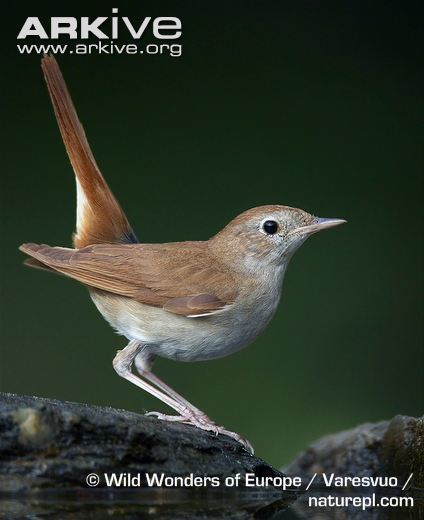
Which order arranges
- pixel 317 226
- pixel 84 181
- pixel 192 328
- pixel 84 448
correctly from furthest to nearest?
pixel 84 181 < pixel 317 226 < pixel 192 328 < pixel 84 448

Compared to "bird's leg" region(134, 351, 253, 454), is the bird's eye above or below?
above

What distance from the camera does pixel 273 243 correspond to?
4.54 meters

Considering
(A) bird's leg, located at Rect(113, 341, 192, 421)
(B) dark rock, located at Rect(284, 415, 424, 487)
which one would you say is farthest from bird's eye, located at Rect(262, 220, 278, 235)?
(B) dark rock, located at Rect(284, 415, 424, 487)

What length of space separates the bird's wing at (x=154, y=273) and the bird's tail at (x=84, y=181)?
193mm

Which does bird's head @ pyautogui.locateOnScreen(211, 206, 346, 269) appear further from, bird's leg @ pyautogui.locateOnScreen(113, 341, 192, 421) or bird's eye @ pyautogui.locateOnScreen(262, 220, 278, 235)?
bird's leg @ pyautogui.locateOnScreen(113, 341, 192, 421)

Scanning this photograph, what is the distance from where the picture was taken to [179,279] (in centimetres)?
452

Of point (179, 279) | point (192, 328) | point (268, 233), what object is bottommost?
point (192, 328)

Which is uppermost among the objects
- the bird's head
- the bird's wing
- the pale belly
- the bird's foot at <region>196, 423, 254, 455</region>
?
the bird's head

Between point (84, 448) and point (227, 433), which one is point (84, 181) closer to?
point (227, 433)

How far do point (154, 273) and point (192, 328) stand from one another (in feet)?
1.21

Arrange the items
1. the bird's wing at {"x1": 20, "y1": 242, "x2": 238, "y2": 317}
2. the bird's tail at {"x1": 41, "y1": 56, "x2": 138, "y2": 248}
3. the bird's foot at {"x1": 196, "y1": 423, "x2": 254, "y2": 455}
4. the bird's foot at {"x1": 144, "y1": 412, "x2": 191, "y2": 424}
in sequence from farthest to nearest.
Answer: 1. the bird's tail at {"x1": 41, "y1": 56, "x2": 138, "y2": 248}
2. the bird's wing at {"x1": 20, "y1": 242, "x2": 238, "y2": 317}
3. the bird's foot at {"x1": 144, "y1": 412, "x2": 191, "y2": 424}
4. the bird's foot at {"x1": 196, "y1": 423, "x2": 254, "y2": 455}

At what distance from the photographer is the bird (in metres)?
4.33

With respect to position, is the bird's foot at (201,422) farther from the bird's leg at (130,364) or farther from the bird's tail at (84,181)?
the bird's tail at (84,181)

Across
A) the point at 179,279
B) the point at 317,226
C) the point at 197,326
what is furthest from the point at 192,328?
the point at 317,226
